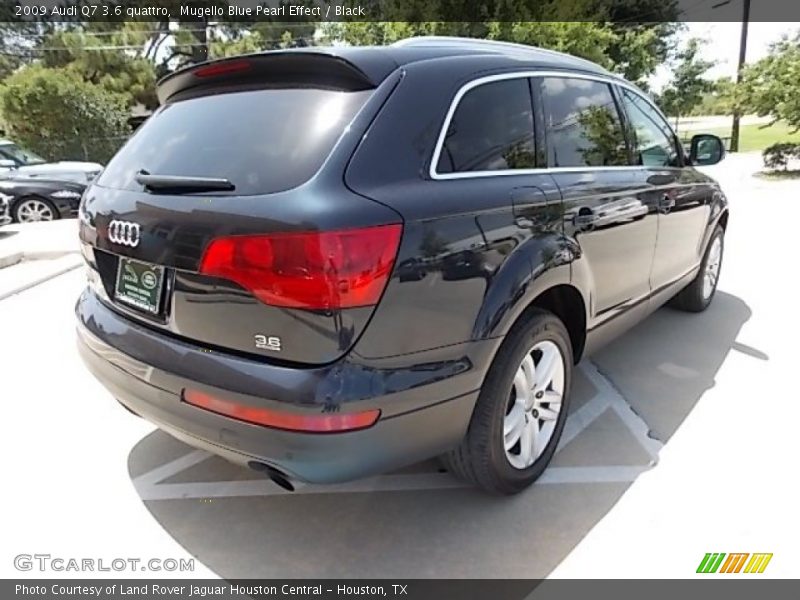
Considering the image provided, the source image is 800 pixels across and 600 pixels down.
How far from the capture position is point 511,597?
2.08m

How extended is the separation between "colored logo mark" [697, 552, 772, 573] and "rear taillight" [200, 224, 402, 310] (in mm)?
1656

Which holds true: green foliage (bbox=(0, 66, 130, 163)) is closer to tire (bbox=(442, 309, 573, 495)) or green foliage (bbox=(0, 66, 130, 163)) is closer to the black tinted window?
the black tinted window

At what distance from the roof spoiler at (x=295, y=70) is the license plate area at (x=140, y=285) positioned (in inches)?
31.7

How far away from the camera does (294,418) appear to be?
1.80m

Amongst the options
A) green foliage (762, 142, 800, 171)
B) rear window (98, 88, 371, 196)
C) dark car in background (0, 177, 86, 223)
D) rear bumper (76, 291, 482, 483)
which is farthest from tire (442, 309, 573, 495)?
green foliage (762, 142, 800, 171)

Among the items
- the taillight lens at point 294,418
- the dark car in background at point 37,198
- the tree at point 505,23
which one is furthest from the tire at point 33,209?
the tree at point 505,23

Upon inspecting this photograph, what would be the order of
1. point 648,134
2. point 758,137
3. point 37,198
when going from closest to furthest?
point 648,134, point 37,198, point 758,137

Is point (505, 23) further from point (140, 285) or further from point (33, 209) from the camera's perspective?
point (140, 285)

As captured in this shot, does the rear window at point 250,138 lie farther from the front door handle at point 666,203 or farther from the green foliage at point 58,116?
the green foliage at point 58,116

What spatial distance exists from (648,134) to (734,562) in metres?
2.58

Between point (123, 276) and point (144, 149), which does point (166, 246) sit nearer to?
point (123, 276)

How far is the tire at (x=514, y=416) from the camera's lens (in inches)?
90.7

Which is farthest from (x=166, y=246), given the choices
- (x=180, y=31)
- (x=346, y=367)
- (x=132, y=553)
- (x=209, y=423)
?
(x=180, y=31)

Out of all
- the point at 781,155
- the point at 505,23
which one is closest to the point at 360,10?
the point at 505,23
